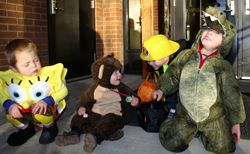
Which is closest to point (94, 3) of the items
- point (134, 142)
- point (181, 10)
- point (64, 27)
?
point (64, 27)

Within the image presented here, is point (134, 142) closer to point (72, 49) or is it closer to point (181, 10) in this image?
point (72, 49)

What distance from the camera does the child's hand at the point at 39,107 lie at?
233 centimetres

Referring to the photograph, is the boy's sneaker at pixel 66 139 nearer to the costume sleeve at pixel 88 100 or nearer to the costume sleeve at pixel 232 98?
the costume sleeve at pixel 88 100

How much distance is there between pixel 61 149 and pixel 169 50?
1.27m

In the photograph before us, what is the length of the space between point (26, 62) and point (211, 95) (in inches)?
56.2

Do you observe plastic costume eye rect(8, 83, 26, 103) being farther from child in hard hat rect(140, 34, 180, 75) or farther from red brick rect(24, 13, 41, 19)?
red brick rect(24, 13, 41, 19)

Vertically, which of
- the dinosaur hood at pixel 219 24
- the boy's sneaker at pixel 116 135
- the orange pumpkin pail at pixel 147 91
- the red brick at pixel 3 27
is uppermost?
the red brick at pixel 3 27

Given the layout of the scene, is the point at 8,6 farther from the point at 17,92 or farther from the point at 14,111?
the point at 14,111

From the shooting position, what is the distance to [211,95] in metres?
2.13

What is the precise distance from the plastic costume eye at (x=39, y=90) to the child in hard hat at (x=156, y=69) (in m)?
0.84

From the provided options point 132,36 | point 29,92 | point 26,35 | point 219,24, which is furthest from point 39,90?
point 132,36

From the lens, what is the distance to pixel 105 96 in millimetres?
2537

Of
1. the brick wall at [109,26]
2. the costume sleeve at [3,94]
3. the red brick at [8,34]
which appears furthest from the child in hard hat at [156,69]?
the brick wall at [109,26]

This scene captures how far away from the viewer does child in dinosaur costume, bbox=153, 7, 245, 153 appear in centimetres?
211
